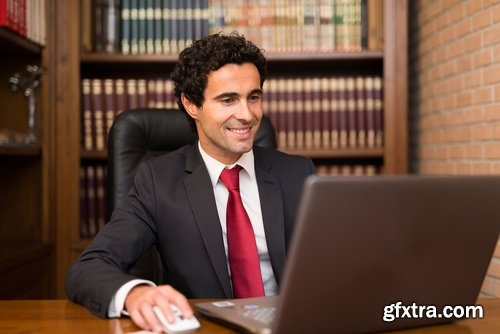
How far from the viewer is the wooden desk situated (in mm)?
1066

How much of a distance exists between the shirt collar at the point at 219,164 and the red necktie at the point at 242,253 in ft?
0.34

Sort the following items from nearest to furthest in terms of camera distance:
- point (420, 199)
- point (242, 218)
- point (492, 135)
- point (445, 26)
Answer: point (420, 199) < point (242, 218) < point (492, 135) < point (445, 26)

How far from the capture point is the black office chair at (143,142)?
6.38ft

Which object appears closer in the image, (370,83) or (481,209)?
(481,209)

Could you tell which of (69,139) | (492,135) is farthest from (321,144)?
(69,139)

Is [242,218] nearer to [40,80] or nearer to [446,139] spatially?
[446,139]

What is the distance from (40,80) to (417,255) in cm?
211

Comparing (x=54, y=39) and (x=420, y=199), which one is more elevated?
(x=54, y=39)

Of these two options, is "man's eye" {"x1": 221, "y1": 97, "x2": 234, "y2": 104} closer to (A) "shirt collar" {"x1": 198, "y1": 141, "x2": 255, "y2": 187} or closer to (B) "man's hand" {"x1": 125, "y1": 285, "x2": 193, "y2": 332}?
(A) "shirt collar" {"x1": 198, "y1": 141, "x2": 255, "y2": 187}

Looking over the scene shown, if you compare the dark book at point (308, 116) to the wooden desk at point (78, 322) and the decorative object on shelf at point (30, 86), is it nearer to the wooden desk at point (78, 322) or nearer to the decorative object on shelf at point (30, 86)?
the decorative object on shelf at point (30, 86)

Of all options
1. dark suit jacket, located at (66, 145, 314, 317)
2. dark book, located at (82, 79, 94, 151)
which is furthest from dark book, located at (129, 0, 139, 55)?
dark suit jacket, located at (66, 145, 314, 317)

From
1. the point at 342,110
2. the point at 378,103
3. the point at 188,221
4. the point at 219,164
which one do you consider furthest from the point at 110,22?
the point at 188,221

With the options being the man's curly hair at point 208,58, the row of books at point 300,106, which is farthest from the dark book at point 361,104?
the man's curly hair at point 208,58

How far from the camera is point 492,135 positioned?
2160 mm
